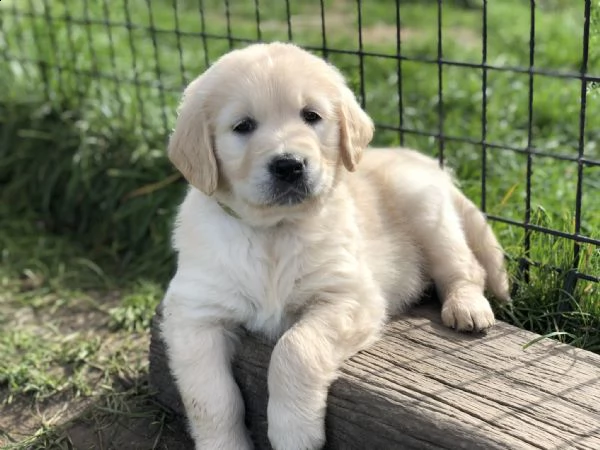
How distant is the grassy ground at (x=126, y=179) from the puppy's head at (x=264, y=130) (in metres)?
1.11

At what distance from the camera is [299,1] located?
8.80 meters

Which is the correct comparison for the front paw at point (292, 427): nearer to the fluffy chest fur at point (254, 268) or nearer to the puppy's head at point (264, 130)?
the fluffy chest fur at point (254, 268)

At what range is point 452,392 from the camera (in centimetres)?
274

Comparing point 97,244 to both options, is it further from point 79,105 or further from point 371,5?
point 371,5

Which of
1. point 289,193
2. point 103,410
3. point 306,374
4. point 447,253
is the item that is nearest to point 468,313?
point 447,253

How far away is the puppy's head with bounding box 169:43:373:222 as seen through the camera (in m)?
2.72

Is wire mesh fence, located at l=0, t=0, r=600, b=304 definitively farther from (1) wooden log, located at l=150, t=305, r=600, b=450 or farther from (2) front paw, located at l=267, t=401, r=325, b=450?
(2) front paw, located at l=267, t=401, r=325, b=450

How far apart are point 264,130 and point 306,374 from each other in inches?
32.1

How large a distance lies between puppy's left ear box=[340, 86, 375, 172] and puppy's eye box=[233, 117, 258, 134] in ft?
1.13

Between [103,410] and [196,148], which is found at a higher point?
[196,148]

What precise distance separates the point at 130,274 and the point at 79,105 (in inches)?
58.0

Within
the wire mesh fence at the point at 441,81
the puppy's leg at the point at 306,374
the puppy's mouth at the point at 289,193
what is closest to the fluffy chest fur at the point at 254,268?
the puppy's leg at the point at 306,374

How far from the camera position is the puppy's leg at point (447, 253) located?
3279 mm

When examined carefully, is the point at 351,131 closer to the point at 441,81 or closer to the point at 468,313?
the point at 468,313
